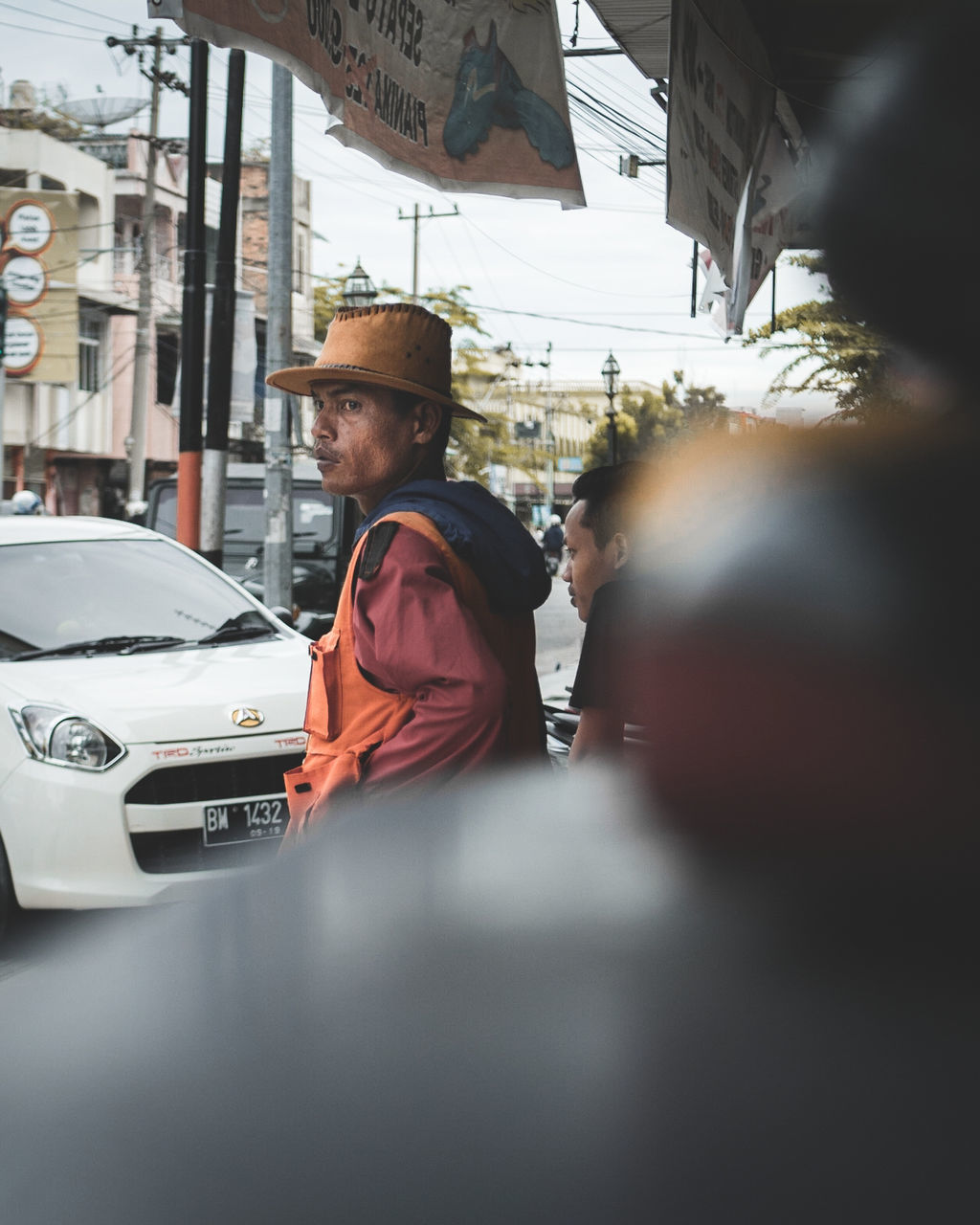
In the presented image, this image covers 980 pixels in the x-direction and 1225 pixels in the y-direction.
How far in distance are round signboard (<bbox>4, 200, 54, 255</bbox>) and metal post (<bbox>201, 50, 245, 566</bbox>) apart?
1287 centimetres

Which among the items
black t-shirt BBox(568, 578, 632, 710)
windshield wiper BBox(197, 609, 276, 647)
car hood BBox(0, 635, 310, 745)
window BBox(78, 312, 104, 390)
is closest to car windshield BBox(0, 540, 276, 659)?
windshield wiper BBox(197, 609, 276, 647)

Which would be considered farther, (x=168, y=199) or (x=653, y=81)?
(x=168, y=199)

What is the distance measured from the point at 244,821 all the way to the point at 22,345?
2214 centimetres

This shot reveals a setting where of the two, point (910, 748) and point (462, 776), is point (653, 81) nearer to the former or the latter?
point (462, 776)

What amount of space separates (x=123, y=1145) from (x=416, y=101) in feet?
10.0

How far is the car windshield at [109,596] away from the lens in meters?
5.75

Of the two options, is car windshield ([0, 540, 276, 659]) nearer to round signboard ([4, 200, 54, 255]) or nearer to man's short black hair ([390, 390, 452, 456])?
man's short black hair ([390, 390, 452, 456])

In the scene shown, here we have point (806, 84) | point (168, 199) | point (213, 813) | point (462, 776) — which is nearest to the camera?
point (462, 776)

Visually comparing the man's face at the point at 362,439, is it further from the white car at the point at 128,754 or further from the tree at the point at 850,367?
the white car at the point at 128,754

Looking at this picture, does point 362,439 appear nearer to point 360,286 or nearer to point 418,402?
point 418,402

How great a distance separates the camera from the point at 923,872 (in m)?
0.90

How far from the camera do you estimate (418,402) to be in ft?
8.18

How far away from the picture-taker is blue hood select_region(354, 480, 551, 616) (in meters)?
2.21

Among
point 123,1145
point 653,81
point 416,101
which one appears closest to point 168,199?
point 653,81
